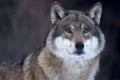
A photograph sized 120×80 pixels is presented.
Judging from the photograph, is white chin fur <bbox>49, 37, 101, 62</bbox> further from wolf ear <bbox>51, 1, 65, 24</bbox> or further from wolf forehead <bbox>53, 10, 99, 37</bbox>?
wolf ear <bbox>51, 1, 65, 24</bbox>

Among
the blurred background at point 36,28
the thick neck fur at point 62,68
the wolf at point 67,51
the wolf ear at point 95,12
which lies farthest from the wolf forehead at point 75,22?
the blurred background at point 36,28

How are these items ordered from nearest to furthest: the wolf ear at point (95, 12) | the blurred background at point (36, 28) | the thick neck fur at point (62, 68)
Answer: the thick neck fur at point (62, 68)
the wolf ear at point (95, 12)
the blurred background at point (36, 28)

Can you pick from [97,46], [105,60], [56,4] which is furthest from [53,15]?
[105,60]

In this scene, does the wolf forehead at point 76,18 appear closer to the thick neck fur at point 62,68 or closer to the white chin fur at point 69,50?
the white chin fur at point 69,50

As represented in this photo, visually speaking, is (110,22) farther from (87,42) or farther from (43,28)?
(87,42)

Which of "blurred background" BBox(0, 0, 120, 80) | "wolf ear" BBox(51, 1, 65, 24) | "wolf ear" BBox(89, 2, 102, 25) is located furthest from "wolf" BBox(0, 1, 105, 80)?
"blurred background" BBox(0, 0, 120, 80)

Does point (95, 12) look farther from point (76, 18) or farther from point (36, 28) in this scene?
point (36, 28)

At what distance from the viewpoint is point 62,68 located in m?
11.9

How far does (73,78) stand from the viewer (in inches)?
468

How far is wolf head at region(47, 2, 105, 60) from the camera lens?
38.4 ft

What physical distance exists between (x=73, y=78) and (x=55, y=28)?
92cm

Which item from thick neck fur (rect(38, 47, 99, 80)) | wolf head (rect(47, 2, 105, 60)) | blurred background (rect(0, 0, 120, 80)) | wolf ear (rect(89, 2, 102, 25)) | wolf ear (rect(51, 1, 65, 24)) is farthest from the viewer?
blurred background (rect(0, 0, 120, 80))

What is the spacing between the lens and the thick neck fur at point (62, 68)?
11828 millimetres

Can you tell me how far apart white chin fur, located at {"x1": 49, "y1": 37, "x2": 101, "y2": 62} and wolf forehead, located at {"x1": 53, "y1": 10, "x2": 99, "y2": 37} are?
0.60 ft
